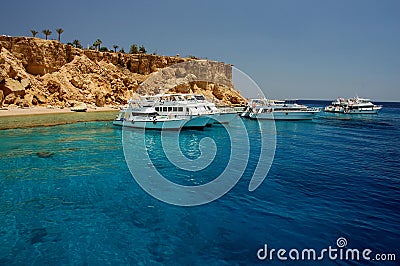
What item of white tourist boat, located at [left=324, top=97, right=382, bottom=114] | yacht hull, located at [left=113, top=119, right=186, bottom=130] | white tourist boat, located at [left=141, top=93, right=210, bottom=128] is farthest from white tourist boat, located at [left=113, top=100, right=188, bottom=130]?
white tourist boat, located at [left=324, top=97, right=382, bottom=114]

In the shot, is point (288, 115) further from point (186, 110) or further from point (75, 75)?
point (75, 75)

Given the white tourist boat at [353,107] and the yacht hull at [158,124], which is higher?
the white tourist boat at [353,107]

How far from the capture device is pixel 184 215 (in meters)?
9.55

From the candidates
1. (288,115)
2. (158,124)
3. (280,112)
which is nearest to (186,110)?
(158,124)

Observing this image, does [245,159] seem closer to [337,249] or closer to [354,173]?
[354,173]

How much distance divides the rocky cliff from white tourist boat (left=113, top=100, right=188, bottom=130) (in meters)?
18.9

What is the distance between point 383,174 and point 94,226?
15.4 m

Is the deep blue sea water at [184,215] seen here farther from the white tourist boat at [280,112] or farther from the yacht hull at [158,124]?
the white tourist boat at [280,112]

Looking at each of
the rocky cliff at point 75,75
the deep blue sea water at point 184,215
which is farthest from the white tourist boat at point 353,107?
the deep blue sea water at point 184,215

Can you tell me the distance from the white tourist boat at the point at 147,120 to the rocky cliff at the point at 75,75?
18862mm

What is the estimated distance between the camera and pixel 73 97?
2564 inches

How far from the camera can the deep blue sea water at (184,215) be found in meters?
7.29

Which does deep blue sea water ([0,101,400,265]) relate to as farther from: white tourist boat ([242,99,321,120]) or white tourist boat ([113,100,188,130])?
white tourist boat ([242,99,321,120])

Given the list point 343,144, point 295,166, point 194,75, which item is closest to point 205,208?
point 295,166
